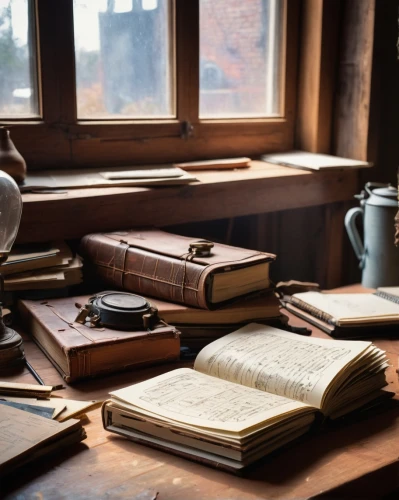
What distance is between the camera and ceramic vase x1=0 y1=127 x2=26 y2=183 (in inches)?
63.1

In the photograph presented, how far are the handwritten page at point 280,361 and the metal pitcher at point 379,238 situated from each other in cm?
62

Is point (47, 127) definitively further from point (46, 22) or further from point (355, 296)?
point (355, 296)

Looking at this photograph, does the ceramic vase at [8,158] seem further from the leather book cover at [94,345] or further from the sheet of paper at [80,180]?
the leather book cover at [94,345]

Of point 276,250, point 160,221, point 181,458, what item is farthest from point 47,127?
point 181,458

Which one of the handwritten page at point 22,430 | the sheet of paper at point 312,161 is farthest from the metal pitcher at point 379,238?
the handwritten page at point 22,430

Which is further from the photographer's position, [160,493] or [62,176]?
[62,176]

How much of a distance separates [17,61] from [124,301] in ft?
2.66

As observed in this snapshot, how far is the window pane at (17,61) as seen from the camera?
176 cm

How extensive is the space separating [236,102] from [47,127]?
664 millimetres

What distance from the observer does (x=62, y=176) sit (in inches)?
70.9

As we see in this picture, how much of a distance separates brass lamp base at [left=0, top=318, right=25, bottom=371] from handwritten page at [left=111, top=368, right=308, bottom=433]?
0.30 m

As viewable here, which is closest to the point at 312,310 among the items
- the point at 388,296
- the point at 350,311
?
the point at 350,311

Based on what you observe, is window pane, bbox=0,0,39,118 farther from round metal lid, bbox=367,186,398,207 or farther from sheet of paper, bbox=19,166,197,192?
round metal lid, bbox=367,186,398,207

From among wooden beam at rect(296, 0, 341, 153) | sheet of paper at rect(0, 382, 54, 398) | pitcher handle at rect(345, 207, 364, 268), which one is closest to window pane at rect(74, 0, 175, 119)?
wooden beam at rect(296, 0, 341, 153)
